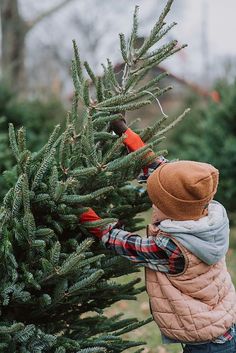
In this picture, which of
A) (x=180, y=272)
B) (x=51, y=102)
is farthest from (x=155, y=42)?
(x=51, y=102)

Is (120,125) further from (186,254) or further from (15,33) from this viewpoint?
(15,33)

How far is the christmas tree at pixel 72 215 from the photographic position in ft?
8.73

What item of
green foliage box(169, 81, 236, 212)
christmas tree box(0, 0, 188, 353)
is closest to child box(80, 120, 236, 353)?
christmas tree box(0, 0, 188, 353)

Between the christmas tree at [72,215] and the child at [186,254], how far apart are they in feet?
0.65

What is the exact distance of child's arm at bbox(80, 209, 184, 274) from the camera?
274cm

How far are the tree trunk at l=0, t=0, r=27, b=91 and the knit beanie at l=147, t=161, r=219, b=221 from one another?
45.7 feet

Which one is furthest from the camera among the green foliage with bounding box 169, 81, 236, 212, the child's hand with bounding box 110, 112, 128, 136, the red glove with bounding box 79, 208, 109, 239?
the green foliage with bounding box 169, 81, 236, 212

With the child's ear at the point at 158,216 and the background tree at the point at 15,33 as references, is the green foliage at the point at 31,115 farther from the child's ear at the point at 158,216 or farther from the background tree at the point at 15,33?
the child's ear at the point at 158,216

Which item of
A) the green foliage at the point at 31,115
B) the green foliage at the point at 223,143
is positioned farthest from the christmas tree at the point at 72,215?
the green foliage at the point at 223,143

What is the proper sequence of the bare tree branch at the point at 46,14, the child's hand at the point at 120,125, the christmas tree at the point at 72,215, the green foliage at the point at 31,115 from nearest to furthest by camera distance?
1. the christmas tree at the point at 72,215
2. the child's hand at the point at 120,125
3. the green foliage at the point at 31,115
4. the bare tree branch at the point at 46,14

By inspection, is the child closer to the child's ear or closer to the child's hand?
the child's ear

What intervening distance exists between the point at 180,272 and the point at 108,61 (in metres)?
1.25

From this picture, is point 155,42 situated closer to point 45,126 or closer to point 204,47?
point 45,126

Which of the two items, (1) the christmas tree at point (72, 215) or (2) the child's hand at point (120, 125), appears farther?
(2) the child's hand at point (120, 125)
